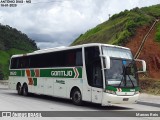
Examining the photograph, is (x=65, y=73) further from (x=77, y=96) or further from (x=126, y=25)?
(x=126, y=25)

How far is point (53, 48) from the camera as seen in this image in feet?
73.3

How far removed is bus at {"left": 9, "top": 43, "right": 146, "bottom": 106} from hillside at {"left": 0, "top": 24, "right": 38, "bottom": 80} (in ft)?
282

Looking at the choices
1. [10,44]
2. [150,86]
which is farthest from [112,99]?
[10,44]

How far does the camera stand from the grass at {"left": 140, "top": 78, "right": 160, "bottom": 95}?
3085cm

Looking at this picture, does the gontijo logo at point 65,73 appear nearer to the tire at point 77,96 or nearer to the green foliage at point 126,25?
the tire at point 77,96

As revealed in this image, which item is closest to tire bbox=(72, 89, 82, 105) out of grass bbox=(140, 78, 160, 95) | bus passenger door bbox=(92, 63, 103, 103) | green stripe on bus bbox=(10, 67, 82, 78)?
green stripe on bus bbox=(10, 67, 82, 78)

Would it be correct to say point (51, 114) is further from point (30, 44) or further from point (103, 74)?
point (30, 44)

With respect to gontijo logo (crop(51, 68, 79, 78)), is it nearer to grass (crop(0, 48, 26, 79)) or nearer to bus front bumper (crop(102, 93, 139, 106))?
bus front bumper (crop(102, 93, 139, 106))

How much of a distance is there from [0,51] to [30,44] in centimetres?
2564

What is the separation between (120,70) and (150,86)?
15751mm

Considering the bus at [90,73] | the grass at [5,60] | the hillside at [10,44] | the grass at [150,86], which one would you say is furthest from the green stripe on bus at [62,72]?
the hillside at [10,44]

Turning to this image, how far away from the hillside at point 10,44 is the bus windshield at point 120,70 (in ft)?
298

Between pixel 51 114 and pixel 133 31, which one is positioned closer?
pixel 51 114

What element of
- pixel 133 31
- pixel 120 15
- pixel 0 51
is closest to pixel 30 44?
pixel 0 51
